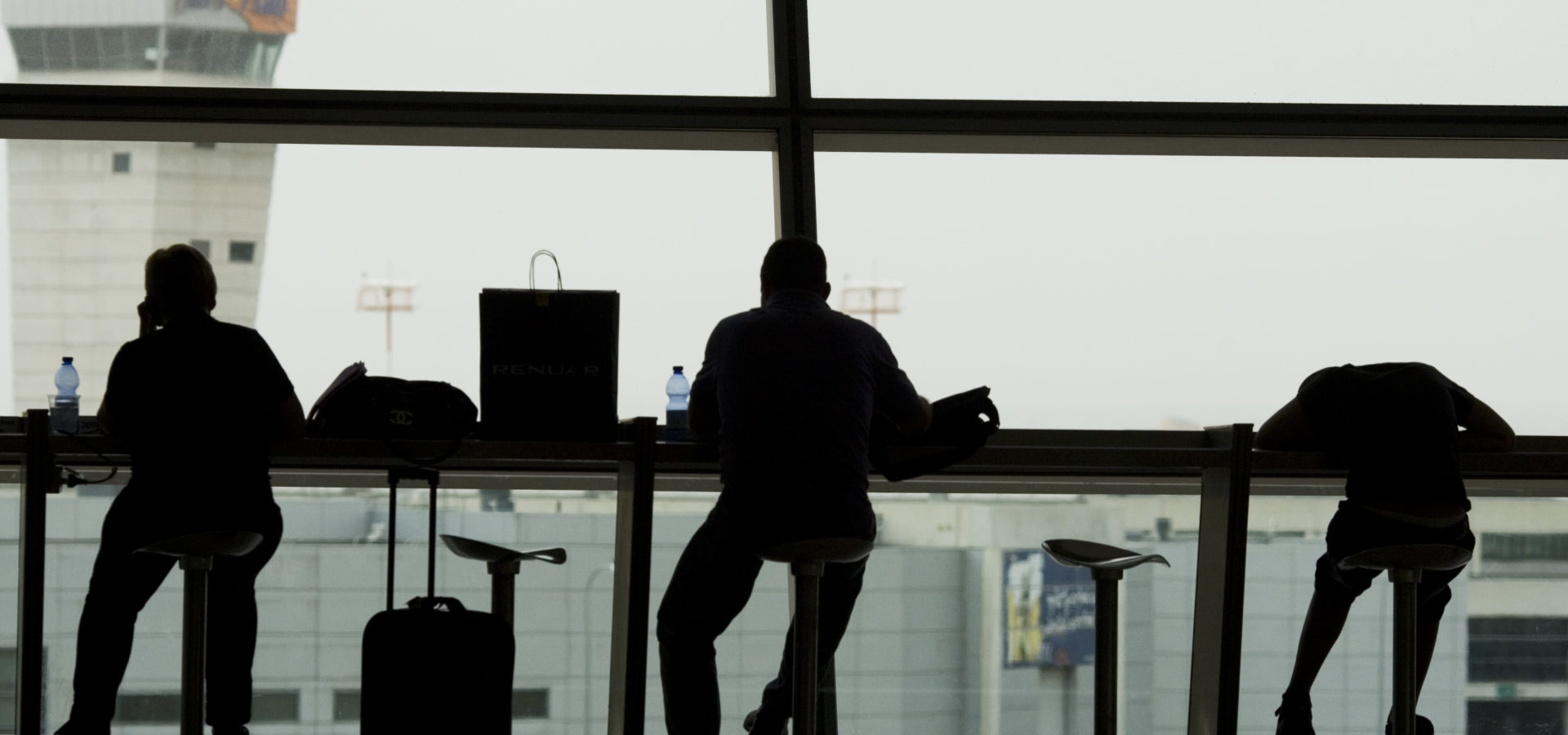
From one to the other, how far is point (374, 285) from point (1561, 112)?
301cm

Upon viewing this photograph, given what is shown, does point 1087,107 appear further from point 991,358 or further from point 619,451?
point 619,451

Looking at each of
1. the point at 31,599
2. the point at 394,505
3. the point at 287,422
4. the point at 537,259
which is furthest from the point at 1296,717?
the point at 31,599

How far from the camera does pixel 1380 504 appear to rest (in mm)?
2420

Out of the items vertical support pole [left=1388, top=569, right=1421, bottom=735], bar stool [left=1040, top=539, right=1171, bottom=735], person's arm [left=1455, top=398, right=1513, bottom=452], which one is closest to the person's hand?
bar stool [left=1040, top=539, right=1171, bottom=735]

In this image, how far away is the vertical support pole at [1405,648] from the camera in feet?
7.68

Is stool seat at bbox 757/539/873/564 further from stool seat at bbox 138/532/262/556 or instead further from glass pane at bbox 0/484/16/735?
glass pane at bbox 0/484/16/735

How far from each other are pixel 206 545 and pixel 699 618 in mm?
850

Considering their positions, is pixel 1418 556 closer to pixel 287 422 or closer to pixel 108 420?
pixel 287 422

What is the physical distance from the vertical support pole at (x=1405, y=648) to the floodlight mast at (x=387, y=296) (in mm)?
2169

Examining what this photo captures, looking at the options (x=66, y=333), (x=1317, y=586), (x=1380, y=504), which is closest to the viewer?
(x=1380, y=504)

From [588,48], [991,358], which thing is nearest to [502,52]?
[588,48]

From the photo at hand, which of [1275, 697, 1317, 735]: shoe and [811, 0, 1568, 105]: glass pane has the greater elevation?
[811, 0, 1568, 105]: glass pane

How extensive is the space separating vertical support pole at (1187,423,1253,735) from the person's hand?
7.02ft

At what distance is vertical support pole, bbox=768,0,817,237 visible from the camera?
122 inches
